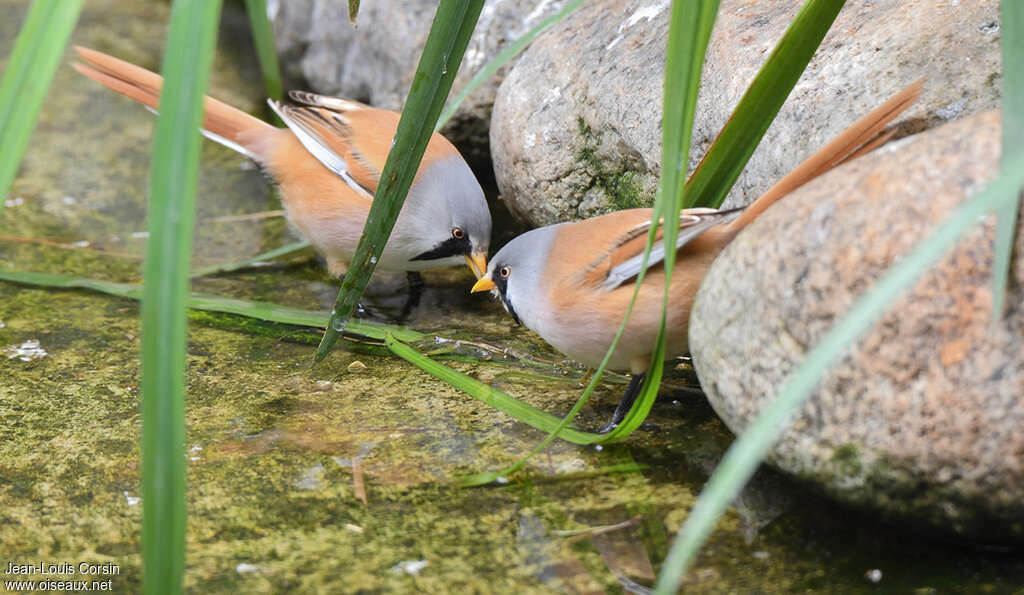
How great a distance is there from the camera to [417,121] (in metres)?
2.26

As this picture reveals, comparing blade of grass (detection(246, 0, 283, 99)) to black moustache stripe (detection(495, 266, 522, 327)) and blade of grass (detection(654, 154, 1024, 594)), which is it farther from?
blade of grass (detection(654, 154, 1024, 594))

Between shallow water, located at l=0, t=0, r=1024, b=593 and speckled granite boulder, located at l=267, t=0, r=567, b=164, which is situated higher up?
speckled granite boulder, located at l=267, t=0, r=567, b=164

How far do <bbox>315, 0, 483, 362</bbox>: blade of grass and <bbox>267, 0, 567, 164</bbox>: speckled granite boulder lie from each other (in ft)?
5.73

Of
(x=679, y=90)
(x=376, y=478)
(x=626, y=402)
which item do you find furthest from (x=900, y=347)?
(x=376, y=478)

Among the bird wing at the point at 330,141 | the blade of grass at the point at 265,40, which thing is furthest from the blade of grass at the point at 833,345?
the blade of grass at the point at 265,40

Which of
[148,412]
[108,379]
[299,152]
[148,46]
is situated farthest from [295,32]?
[148,412]

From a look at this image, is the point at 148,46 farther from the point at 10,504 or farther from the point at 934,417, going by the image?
the point at 934,417

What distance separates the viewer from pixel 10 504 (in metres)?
2.38

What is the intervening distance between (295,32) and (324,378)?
9.71 ft

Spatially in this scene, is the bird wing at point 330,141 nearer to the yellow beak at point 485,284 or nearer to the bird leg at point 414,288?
the bird leg at point 414,288

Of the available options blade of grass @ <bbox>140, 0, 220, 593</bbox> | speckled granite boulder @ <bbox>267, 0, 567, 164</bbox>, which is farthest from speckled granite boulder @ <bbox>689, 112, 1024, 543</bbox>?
speckled granite boulder @ <bbox>267, 0, 567, 164</bbox>

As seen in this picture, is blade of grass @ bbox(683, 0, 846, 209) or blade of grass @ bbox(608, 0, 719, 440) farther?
blade of grass @ bbox(683, 0, 846, 209)

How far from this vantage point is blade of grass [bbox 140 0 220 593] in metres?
1.38

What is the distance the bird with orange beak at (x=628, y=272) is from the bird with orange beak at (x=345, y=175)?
661 millimetres
